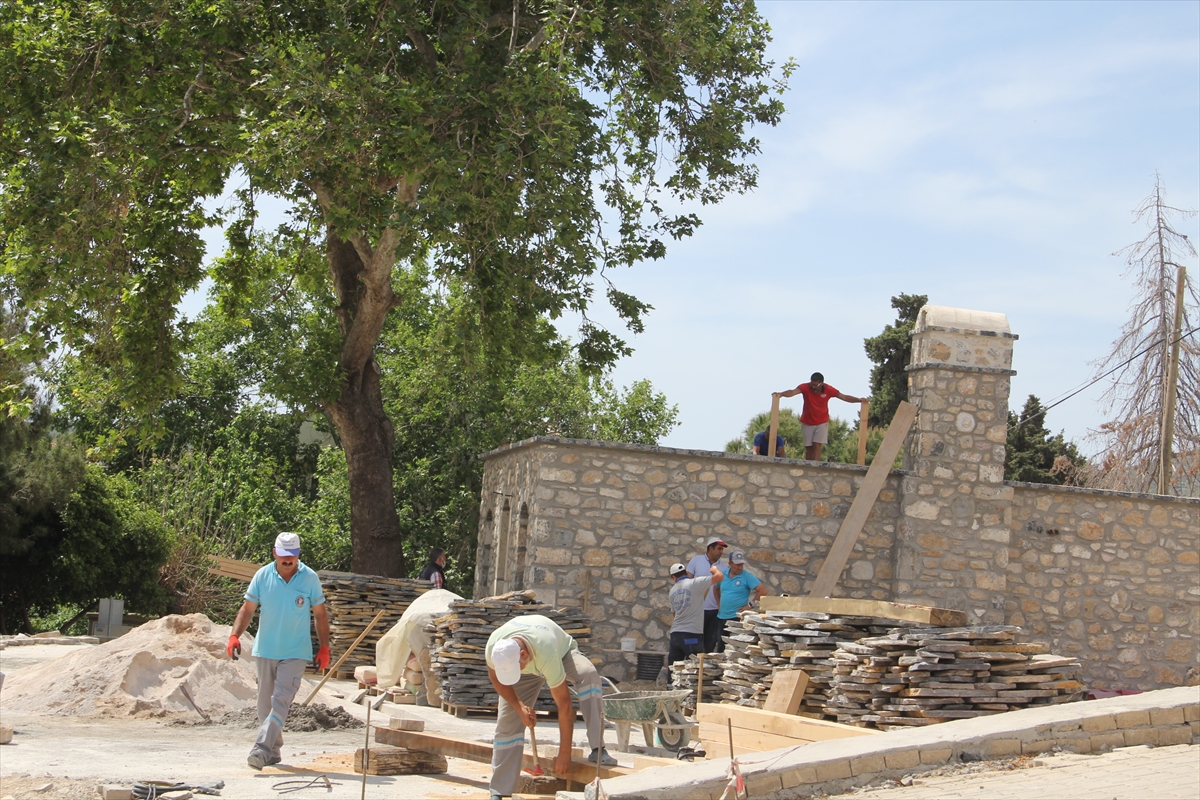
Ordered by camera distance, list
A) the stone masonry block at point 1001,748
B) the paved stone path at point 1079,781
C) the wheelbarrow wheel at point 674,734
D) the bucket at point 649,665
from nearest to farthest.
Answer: the paved stone path at point 1079,781 < the stone masonry block at point 1001,748 < the wheelbarrow wheel at point 674,734 < the bucket at point 649,665

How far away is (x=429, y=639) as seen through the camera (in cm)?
1347

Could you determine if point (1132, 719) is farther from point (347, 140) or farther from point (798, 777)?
point (347, 140)

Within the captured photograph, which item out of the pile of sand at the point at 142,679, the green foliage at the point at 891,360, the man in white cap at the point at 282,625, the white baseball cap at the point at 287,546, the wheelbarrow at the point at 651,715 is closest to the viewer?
the man in white cap at the point at 282,625

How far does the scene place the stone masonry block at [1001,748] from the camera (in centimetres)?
798

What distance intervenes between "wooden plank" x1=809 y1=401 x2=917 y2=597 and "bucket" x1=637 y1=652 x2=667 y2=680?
2.05 metres

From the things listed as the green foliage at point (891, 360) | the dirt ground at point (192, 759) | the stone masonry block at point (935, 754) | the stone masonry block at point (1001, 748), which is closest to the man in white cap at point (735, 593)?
the dirt ground at point (192, 759)

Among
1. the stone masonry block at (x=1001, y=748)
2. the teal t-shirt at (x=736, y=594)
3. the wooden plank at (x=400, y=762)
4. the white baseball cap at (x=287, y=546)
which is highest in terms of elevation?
the white baseball cap at (x=287, y=546)

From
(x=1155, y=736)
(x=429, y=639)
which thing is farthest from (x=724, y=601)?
(x=1155, y=736)

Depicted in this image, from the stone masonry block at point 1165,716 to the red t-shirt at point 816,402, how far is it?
24.2 feet

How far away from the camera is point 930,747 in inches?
308

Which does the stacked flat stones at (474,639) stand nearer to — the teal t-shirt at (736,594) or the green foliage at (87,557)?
the teal t-shirt at (736,594)

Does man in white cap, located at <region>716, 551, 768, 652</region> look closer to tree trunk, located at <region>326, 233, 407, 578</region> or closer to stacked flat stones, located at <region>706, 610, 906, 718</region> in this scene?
stacked flat stones, located at <region>706, 610, 906, 718</region>

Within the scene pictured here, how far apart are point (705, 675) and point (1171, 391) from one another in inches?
599

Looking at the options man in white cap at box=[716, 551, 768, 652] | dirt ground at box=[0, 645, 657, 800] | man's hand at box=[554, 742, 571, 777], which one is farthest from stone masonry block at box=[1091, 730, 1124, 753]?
man in white cap at box=[716, 551, 768, 652]
